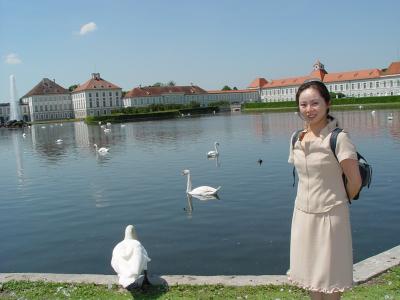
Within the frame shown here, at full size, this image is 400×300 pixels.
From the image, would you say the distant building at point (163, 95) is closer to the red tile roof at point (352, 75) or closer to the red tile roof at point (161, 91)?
the red tile roof at point (161, 91)

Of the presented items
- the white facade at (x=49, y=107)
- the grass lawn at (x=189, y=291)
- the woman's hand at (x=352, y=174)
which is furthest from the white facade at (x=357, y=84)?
the woman's hand at (x=352, y=174)

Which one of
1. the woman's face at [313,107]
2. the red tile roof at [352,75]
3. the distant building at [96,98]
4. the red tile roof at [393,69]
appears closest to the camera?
the woman's face at [313,107]

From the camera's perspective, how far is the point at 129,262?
22.1ft

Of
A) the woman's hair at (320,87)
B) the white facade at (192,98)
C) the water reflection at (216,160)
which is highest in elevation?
the white facade at (192,98)

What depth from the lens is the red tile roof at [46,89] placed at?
150 m

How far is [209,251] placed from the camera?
9.58 m

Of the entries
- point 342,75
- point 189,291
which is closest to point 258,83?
point 342,75

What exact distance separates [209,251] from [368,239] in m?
Result: 3.27

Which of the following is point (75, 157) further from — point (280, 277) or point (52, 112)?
point (52, 112)

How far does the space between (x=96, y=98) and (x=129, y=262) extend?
146741 mm

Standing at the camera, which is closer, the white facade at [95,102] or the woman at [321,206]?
the woman at [321,206]

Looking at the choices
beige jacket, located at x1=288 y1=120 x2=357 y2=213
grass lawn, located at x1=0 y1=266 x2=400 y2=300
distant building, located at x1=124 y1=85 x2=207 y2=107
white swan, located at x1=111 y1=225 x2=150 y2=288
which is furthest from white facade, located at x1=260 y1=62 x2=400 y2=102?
beige jacket, located at x1=288 y1=120 x2=357 y2=213

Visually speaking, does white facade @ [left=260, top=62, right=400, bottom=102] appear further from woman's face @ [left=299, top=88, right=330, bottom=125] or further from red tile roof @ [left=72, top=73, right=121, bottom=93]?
woman's face @ [left=299, top=88, right=330, bottom=125]

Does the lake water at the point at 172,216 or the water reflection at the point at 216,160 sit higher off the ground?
the water reflection at the point at 216,160
